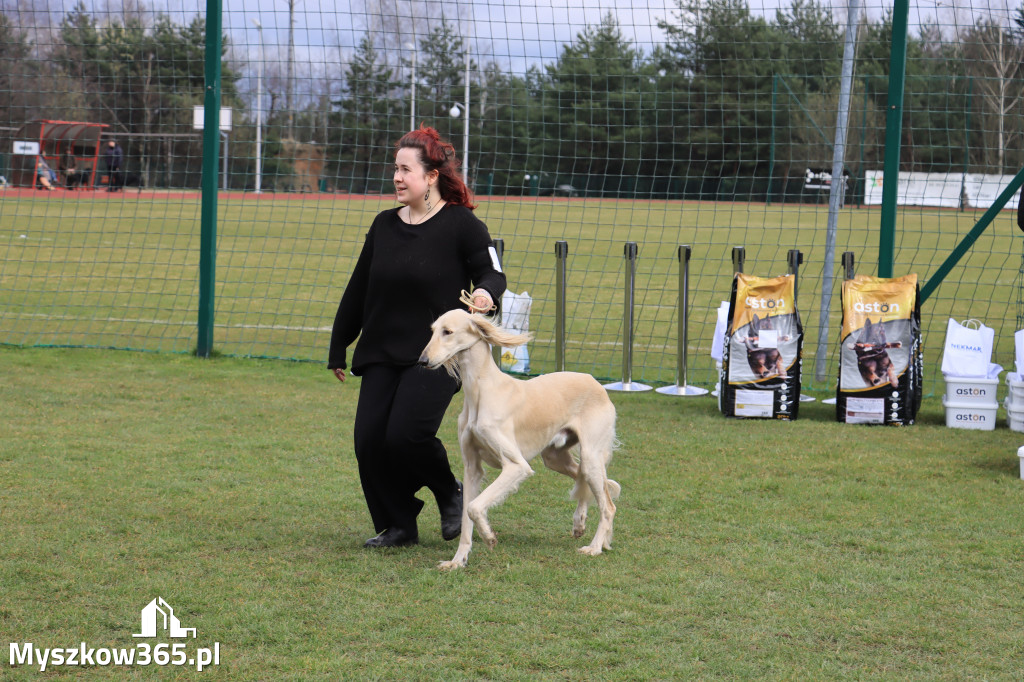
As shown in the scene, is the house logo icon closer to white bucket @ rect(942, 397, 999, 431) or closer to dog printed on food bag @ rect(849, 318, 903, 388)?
dog printed on food bag @ rect(849, 318, 903, 388)

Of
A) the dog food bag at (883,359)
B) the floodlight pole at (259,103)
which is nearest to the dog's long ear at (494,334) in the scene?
the dog food bag at (883,359)

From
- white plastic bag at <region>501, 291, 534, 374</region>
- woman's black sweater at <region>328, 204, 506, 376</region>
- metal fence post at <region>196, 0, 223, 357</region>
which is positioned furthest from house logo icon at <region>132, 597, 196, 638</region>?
metal fence post at <region>196, 0, 223, 357</region>

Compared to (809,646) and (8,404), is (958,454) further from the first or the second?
(8,404)

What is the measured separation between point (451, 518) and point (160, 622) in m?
1.59

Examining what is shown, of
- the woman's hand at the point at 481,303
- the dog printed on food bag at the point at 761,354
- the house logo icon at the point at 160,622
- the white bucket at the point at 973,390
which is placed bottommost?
the house logo icon at the point at 160,622

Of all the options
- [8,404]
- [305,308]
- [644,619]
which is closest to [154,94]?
[305,308]

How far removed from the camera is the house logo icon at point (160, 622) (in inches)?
150

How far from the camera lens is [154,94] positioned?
15.6 m

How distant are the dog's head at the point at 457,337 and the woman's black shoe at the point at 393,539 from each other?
2.90 ft

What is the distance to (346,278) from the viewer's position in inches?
674

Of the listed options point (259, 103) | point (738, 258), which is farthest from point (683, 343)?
point (259, 103)

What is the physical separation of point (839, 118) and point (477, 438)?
18.6 feet

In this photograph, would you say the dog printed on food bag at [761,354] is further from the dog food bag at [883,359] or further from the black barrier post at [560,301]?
the black barrier post at [560,301]

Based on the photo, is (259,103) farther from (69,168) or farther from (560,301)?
(69,168)
